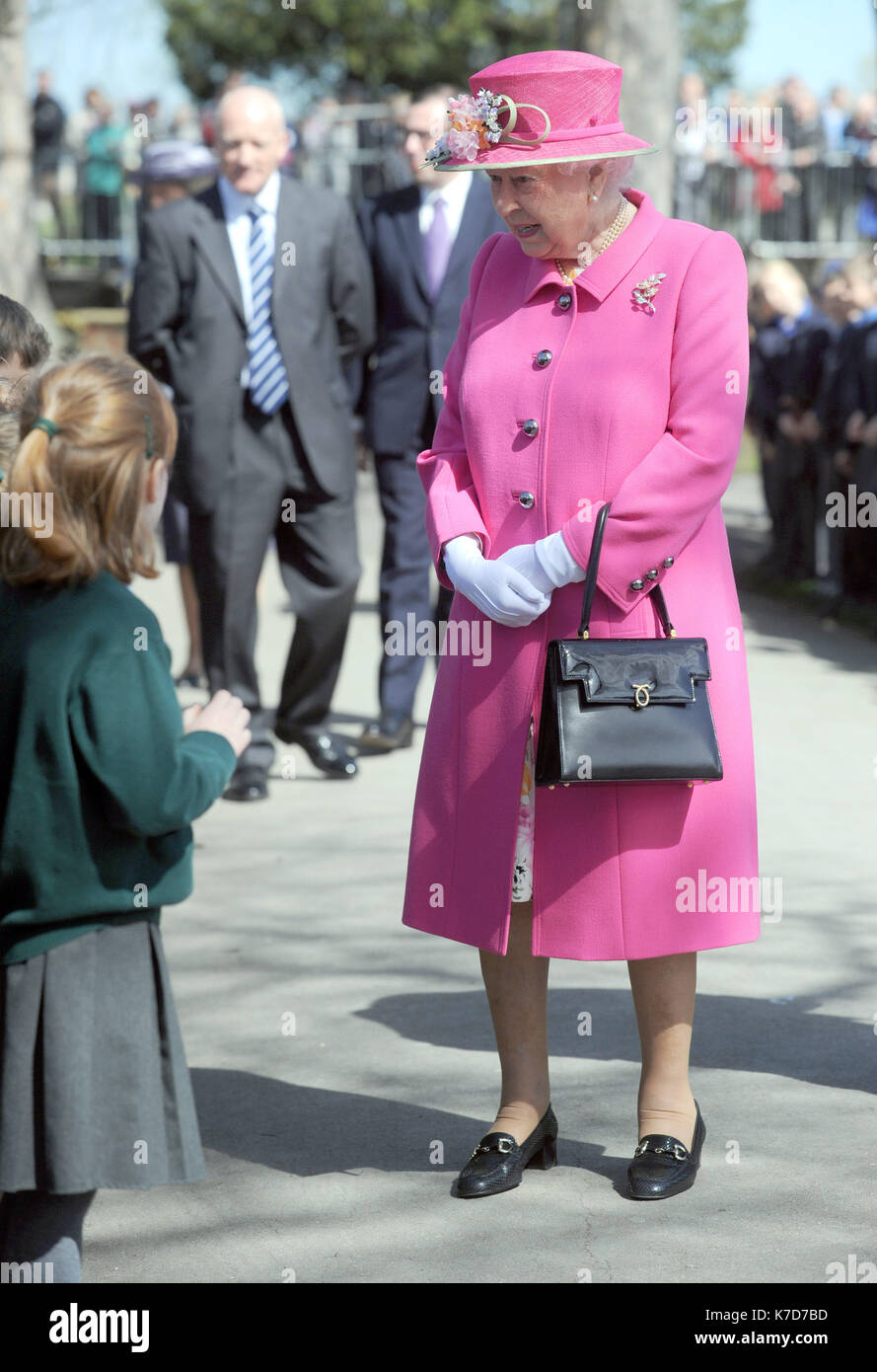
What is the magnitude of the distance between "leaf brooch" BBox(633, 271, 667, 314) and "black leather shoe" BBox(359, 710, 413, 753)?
4.58 m

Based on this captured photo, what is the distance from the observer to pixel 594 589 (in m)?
3.76

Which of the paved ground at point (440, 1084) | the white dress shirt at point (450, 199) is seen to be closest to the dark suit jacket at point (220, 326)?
the white dress shirt at point (450, 199)

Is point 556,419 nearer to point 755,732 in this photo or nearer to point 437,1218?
point 437,1218

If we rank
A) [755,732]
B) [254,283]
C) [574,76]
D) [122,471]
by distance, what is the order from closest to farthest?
[122,471], [574,76], [254,283], [755,732]

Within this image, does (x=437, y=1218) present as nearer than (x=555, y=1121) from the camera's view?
Yes

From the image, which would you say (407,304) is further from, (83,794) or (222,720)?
(83,794)

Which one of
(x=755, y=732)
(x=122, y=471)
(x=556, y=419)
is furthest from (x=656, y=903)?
(x=755, y=732)

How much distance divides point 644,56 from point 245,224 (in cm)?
564

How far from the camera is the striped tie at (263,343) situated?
7.43m

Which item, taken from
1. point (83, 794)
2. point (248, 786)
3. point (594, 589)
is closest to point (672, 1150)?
point (594, 589)

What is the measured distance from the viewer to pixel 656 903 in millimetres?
3809

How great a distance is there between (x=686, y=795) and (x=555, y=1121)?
79 centimetres

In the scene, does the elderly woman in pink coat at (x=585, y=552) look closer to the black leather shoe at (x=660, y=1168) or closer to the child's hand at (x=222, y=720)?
the black leather shoe at (x=660, y=1168)

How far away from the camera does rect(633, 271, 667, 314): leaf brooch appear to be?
3779 mm
